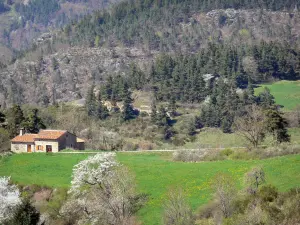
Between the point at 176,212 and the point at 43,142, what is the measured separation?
128 feet

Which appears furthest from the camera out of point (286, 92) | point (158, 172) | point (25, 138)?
point (286, 92)

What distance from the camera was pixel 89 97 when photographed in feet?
331

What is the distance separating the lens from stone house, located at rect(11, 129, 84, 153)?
214 ft

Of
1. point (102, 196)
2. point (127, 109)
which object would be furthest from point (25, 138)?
point (102, 196)

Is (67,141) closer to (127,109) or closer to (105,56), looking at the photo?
(127,109)

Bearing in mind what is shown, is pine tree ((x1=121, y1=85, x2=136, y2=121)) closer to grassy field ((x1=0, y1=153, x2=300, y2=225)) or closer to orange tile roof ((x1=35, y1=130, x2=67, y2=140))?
orange tile roof ((x1=35, y1=130, x2=67, y2=140))

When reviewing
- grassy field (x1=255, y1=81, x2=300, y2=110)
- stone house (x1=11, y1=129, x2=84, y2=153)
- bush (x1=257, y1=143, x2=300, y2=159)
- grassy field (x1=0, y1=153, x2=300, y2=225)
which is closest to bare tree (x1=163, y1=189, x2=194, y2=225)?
grassy field (x1=0, y1=153, x2=300, y2=225)

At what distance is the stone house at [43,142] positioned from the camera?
65.3 metres

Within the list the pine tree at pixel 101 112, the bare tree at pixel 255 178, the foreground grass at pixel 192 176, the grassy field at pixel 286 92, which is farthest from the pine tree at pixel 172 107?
the bare tree at pixel 255 178

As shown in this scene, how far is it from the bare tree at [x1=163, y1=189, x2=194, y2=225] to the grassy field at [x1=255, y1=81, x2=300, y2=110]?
2503 inches

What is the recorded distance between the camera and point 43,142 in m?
65.8

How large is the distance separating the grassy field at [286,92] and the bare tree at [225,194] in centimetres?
6168

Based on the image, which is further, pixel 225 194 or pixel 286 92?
pixel 286 92

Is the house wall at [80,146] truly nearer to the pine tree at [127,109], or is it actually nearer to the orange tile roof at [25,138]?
the orange tile roof at [25,138]
